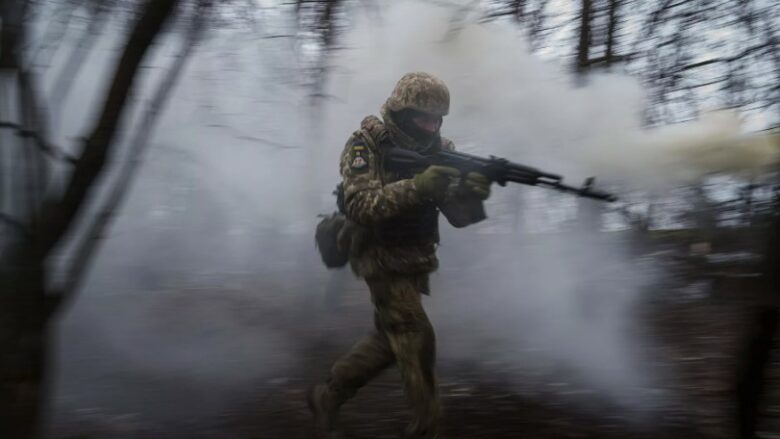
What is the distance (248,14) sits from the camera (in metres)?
3.16

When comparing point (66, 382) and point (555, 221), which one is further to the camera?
point (555, 221)

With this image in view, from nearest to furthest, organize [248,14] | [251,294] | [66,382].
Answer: [248,14], [66,382], [251,294]

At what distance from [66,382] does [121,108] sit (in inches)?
101

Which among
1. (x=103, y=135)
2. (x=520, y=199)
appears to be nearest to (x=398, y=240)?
(x=103, y=135)

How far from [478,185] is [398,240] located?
475mm

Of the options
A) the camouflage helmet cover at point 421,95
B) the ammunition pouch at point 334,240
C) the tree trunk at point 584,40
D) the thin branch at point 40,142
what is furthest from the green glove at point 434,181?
the tree trunk at point 584,40

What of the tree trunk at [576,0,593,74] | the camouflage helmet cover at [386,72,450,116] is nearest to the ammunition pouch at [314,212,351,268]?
the camouflage helmet cover at [386,72,450,116]

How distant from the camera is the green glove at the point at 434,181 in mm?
3055

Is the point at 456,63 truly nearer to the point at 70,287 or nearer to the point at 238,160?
the point at 238,160

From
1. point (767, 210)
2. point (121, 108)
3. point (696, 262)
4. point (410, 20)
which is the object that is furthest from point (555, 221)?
point (121, 108)

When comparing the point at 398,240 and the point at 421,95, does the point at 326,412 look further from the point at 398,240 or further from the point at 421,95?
the point at 421,95

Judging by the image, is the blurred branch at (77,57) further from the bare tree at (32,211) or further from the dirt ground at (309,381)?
the dirt ground at (309,381)

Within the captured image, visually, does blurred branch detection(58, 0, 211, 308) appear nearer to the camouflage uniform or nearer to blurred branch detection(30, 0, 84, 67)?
blurred branch detection(30, 0, 84, 67)

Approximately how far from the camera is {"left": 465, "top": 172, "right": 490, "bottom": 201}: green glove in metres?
3.10
